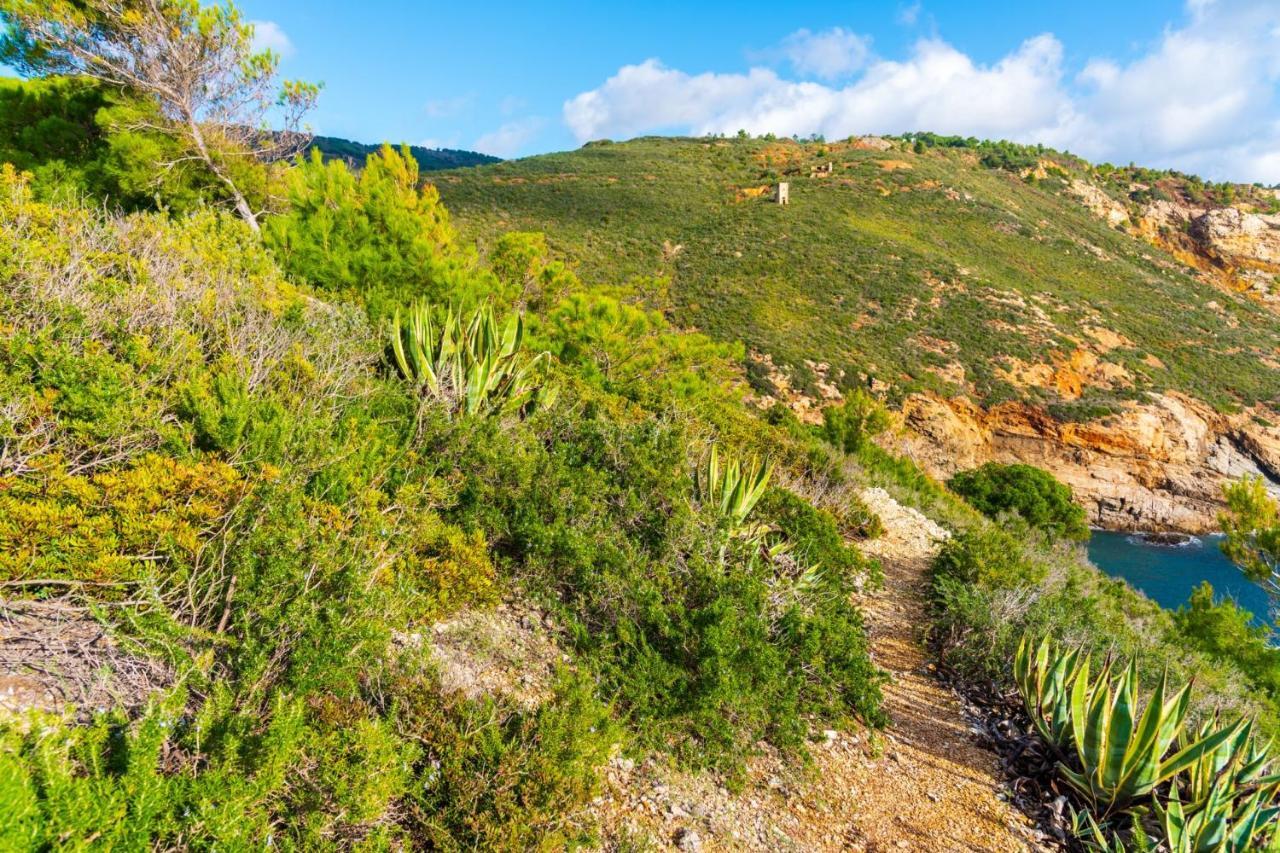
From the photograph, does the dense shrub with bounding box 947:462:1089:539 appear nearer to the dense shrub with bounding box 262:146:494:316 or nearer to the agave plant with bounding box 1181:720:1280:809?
the agave plant with bounding box 1181:720:1280:809

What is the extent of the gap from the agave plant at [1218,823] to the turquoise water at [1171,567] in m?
24.3

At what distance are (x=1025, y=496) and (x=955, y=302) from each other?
16.4 metres

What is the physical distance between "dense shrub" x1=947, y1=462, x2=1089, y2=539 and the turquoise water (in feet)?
9.20

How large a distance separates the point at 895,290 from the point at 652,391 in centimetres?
3151

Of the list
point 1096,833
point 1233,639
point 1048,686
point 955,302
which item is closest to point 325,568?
point 1096,833

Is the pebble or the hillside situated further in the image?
the hillside

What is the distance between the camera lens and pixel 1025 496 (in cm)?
2231

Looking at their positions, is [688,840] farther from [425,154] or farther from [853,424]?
[425,154]

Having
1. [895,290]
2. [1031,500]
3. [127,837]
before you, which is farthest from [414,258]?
[895,290]

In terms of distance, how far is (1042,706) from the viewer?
13.7 feet

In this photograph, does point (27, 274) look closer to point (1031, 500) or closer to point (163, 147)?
point (163, 147)

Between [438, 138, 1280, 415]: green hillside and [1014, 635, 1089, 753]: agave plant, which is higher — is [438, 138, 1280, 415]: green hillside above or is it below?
above

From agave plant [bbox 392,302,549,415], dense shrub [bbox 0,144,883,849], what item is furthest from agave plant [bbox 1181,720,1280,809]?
agave plant [bbox 392,302,549,415]

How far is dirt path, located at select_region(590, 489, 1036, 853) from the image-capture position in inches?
120
